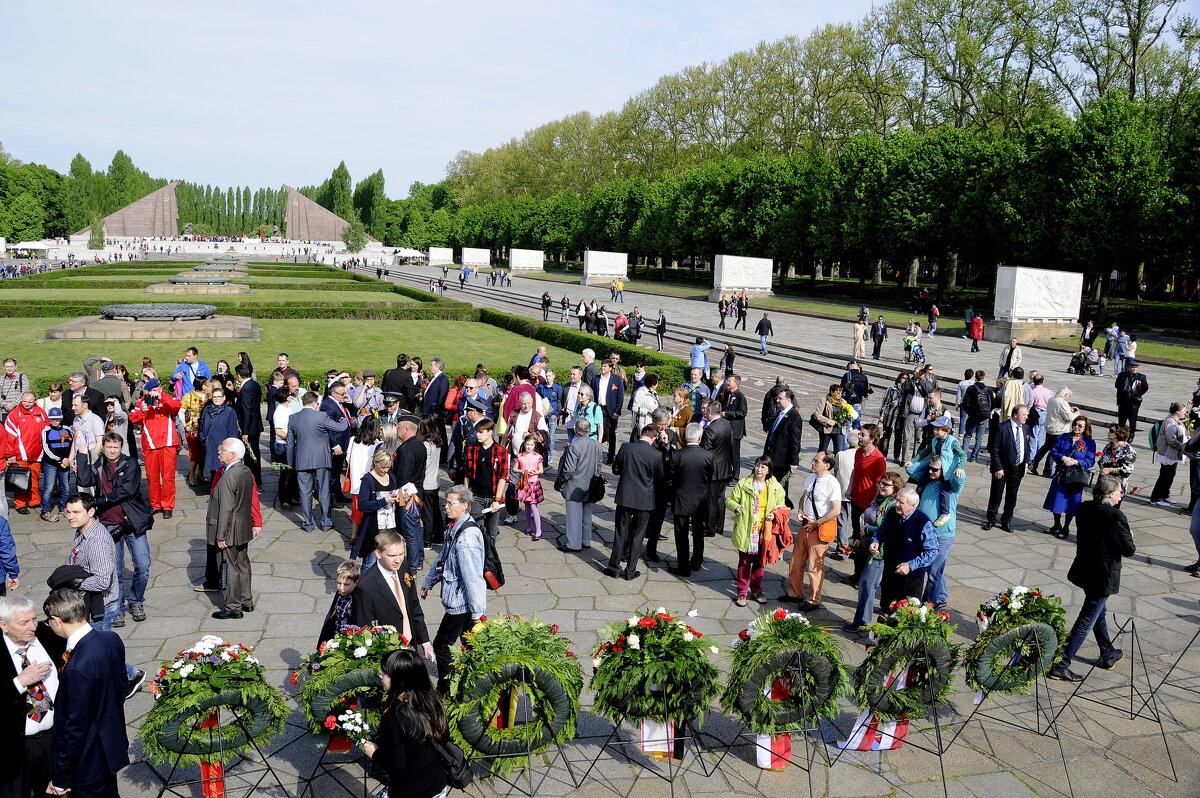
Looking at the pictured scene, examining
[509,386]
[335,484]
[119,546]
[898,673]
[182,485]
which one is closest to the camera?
[898,673]

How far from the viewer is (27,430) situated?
9.28 m

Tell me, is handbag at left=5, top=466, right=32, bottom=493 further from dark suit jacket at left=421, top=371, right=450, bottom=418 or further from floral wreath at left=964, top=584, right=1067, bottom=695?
floral wreath at left=964, top=584, right=1067, bottom=695

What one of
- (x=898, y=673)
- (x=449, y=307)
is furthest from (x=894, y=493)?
(x=449, y=307)

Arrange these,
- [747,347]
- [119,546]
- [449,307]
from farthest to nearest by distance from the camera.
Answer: [449,307] → [747,347] → [119,546]

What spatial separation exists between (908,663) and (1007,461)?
219 inches

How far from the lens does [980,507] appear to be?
1093 centimetres

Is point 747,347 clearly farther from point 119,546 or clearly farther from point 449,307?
point 119,546

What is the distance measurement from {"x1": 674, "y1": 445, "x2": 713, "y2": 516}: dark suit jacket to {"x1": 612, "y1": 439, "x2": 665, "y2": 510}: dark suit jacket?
0.22 metres

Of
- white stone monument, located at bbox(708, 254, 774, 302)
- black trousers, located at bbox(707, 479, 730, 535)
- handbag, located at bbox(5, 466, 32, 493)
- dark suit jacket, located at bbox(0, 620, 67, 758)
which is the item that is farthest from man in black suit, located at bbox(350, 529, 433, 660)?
white stone monument, located at bbox(708, 254, 774, 302)

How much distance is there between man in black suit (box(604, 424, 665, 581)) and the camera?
770 cm

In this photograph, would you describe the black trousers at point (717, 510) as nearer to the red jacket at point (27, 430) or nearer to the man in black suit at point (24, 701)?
the man in black suit at point (24, 701)

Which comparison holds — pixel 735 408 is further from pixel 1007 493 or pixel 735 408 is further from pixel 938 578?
pixel 938 578

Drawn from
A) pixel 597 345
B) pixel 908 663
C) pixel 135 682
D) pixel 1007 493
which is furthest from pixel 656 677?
pixel 597 345

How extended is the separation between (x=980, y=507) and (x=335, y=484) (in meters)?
8.42
